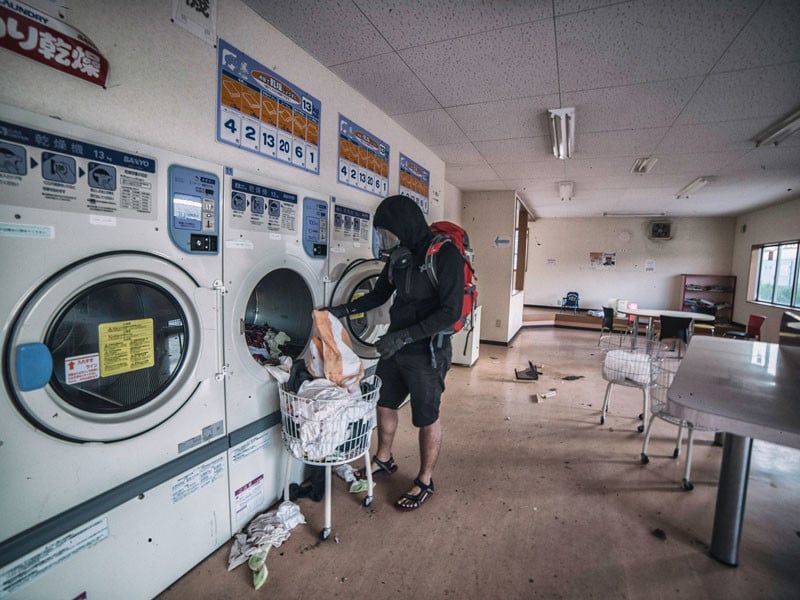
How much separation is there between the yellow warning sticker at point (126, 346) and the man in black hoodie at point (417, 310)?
0.86 meters

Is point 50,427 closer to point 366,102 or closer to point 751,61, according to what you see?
point 366,102

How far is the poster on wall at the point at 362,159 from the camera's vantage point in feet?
8.15

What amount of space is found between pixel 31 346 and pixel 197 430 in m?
0.68

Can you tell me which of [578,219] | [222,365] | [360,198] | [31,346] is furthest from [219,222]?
[578,219]

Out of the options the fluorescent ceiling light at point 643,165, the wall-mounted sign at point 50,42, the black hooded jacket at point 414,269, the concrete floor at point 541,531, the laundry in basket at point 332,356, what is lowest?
the concrete floor at point 541,531

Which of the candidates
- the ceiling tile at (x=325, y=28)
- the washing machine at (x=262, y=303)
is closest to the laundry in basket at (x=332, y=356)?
the washing machine at (x=262, y=303)

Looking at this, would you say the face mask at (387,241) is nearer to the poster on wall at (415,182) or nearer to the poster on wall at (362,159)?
the poster on wall at (362,159)

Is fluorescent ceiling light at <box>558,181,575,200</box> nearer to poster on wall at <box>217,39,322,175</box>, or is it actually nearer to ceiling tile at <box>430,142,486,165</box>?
ceiling tile at <box>430,142,486,165</box>

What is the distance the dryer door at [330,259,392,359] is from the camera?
7.66ft

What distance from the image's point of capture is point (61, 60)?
109 centimetres

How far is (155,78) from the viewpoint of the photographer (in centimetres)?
134

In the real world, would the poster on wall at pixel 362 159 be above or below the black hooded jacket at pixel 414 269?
above

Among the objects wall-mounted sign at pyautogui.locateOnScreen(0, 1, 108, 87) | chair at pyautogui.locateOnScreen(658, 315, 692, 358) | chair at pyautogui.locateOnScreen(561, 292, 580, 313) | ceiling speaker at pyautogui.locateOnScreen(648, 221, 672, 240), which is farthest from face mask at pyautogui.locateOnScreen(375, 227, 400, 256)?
ceiling speaker at pyautogui.locateOnScreen(648, 221, 672, 240)

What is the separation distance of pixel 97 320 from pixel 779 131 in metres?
4.73
